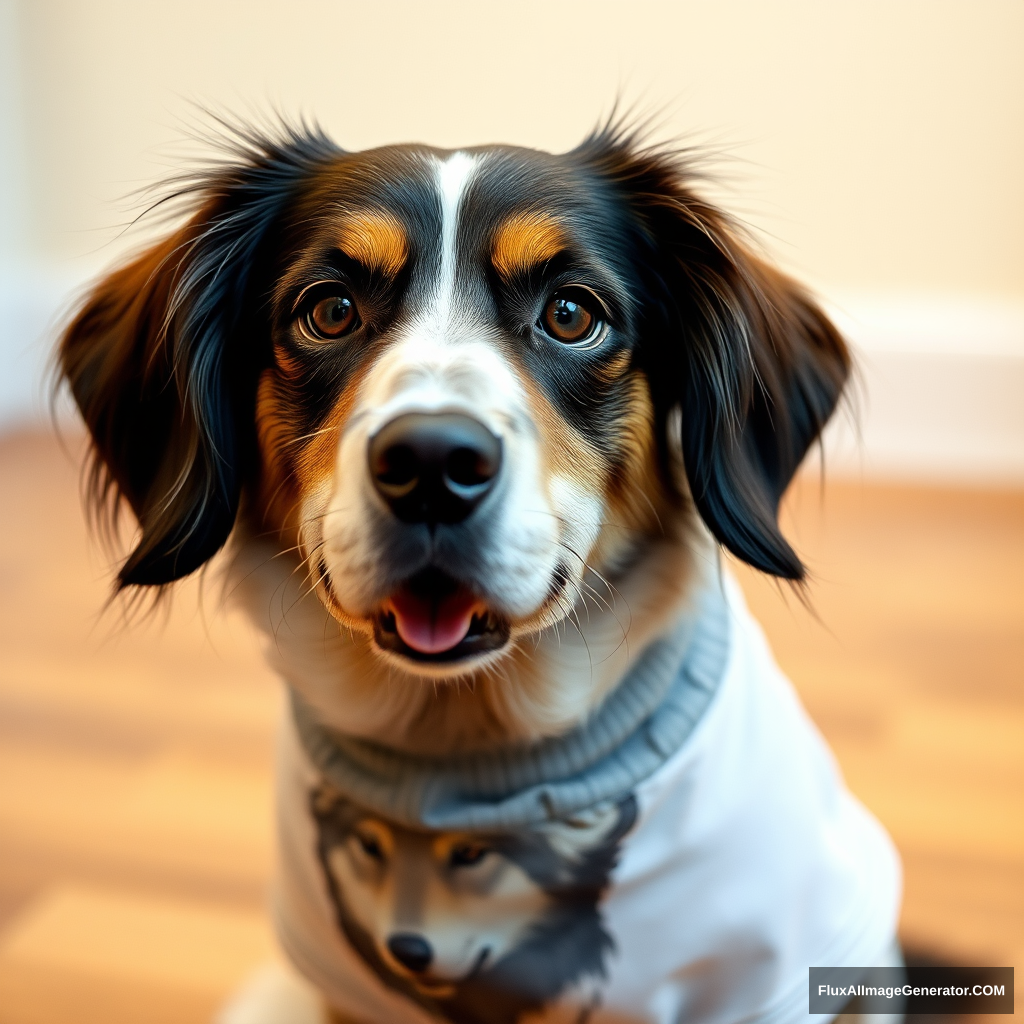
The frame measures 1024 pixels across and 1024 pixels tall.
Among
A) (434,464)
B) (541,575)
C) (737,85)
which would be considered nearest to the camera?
(434,464)

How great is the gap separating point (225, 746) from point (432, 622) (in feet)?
4.55

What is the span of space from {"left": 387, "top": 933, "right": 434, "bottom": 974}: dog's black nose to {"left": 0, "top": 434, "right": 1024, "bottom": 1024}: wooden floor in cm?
47

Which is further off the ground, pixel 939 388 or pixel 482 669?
pixel 482 669

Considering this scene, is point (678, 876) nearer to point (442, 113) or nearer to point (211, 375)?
point (211, 375)

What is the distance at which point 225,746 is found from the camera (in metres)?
2.39

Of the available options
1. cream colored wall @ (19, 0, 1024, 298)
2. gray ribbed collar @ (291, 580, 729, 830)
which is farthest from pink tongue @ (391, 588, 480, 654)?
cream colored wall @ (19, 0, 1024, 298)

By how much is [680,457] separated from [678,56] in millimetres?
2335

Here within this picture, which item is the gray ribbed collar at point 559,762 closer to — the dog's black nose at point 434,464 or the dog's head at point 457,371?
the dog's head at point 457,371

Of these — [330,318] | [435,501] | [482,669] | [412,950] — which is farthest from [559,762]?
[330,318]

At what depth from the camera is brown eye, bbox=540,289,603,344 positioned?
4.13 ft

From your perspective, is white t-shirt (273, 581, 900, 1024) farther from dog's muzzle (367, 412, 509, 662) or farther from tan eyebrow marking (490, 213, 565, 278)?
tan eyebrow marking (490, 213, 565, 278)

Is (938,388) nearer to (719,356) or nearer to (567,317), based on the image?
(719,356)

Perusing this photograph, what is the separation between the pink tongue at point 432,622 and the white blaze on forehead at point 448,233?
0.91ft

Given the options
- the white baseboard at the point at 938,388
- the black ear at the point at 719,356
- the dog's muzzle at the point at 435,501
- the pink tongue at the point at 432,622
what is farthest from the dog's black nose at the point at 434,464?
the white baseboard at the point at 938,388
